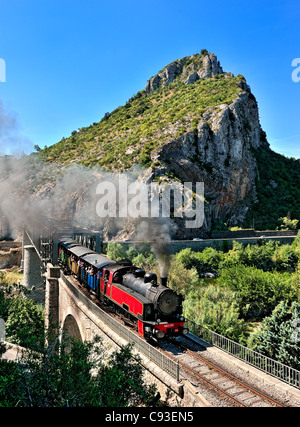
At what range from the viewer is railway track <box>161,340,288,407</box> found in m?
9.21

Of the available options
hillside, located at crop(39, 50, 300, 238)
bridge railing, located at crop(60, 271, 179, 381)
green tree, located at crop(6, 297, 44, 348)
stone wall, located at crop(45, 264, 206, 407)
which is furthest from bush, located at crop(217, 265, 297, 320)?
hillside, located at crop(39, 50, 300, 238)

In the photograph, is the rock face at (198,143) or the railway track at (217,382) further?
the rock face at (198,143)

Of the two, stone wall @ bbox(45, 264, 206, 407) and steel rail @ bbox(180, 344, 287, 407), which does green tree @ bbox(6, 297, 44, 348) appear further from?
steel rail @ bbox(180, 344, 287, 407)

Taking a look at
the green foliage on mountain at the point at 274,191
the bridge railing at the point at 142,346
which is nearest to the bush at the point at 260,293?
the bridge railing at the point at 142,346

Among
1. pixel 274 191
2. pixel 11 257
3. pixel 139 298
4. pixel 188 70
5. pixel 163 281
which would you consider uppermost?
pixel 188 70

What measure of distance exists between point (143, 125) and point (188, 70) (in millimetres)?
40156

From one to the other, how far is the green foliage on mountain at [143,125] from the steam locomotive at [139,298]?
4455 cm

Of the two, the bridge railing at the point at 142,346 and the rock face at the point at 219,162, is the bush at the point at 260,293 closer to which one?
the bridge railing at the point at 142,346

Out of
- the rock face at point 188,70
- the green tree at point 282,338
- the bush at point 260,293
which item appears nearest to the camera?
the green tree at point 282,338

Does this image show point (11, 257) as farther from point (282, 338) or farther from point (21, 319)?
point (282, 338)

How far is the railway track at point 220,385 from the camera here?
30.2ft

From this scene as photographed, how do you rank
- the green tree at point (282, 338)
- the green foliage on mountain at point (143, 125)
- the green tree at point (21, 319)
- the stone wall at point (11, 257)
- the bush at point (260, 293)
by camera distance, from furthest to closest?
the green foliage on mountain at point (143, 125) → the stone wall at point (11, 257) → the bush at point (260, 293) → the green tree at point (21, 319) → the green tree at point (282, 338)

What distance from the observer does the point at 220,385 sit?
10062 millimetres

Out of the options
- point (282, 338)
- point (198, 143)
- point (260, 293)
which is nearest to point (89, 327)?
point (282, 338)
